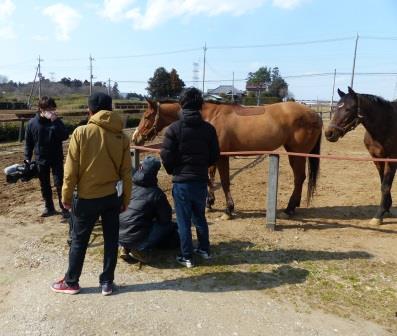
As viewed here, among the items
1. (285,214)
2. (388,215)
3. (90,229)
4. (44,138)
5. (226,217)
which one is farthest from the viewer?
(388,215)

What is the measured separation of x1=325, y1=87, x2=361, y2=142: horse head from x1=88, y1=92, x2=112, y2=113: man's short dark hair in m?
3.54

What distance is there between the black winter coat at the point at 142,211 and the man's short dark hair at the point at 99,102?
1.01 meters

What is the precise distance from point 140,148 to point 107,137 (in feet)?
7.58

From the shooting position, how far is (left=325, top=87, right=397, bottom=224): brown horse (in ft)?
18.3

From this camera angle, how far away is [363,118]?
5.58 meters

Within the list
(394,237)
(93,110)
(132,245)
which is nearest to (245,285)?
(132,245)

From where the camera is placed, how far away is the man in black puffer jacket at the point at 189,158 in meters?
3.75

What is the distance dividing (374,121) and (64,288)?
4.53m

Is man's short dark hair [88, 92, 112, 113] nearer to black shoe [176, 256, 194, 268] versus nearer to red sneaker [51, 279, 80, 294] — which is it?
red sneaker [51, 279, 80, 294]

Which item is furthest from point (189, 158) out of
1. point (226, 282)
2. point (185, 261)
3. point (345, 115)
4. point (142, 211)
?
point (345, 115)

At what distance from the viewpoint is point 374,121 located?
5613mm

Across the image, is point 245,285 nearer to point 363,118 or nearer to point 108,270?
point 108,270

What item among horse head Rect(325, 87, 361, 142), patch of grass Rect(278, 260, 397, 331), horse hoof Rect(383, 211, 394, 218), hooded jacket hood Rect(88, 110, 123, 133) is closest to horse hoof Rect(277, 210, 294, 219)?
horse head Rect(325, 87, 361, 142)

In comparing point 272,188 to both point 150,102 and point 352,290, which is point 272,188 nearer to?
point 352,290
